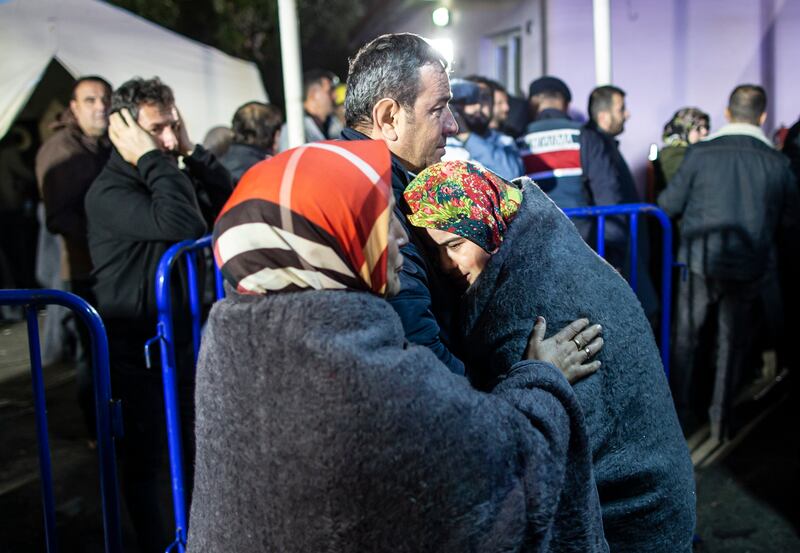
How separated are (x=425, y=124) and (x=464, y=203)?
462 mm

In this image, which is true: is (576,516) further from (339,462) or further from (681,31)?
(681,31)

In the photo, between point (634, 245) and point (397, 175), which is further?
point (634, 245)

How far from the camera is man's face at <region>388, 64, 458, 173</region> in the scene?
2246 mm

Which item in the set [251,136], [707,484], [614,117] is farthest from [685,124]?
[251,136]

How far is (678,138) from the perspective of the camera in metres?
6.38

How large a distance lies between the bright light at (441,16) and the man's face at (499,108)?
4505mm

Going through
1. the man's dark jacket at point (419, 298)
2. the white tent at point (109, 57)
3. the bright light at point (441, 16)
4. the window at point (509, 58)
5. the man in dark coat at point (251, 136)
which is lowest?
the man's dark jacket at point (419, 298)

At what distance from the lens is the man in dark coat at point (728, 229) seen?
5078 millimetres

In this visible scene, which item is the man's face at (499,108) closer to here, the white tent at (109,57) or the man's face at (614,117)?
the man's face at (614,117)

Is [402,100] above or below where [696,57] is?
below

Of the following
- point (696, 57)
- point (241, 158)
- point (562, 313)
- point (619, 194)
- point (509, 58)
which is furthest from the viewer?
point (509, 58)

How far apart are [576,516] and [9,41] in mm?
6033

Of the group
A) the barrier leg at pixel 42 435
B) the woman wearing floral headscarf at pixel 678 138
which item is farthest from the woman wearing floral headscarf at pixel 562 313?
the woman wearing floral headscarf at pixel 678 138

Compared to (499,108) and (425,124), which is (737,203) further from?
(425,124)
